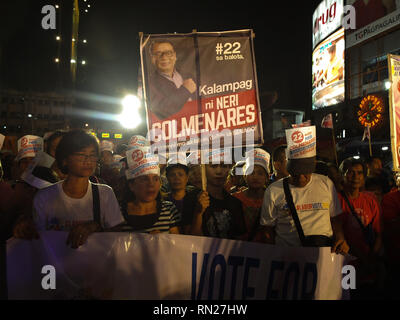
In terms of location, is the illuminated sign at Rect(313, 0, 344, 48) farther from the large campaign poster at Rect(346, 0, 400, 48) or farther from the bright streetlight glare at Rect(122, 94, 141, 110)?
the bright streetlight glare at Rect(122, 94, 141, 110)

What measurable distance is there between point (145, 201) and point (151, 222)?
9.8 inches

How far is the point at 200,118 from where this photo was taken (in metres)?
4.21

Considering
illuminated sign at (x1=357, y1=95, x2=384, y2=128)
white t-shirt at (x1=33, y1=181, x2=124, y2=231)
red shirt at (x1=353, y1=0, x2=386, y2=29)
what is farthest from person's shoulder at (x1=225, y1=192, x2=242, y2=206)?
red shirt at (x1=353, y1=0, x2=386, y2=29)

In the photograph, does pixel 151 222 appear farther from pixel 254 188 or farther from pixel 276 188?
pixel 254 188

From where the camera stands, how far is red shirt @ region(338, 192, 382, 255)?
159 inches

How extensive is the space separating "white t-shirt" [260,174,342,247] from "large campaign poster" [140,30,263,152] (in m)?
0.88

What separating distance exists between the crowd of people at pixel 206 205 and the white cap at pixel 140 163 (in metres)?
0.01

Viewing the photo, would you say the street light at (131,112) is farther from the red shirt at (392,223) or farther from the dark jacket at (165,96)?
the red shirt at (392,223)

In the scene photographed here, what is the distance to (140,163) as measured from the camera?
3617mm

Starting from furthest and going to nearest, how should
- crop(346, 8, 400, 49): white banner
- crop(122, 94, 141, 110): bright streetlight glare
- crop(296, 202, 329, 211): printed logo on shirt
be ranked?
crop(346, 8, 400, 49): white banner
crop(122, 94, 141, 110): bright streetlight glare
crop(296, 202, 329, 211): printed logo on shirt

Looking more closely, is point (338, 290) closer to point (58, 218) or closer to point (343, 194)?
point (343, 194)

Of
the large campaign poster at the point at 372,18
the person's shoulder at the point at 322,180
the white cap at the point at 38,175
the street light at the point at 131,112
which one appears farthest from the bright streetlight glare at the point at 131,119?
the large campaign poster at the point at 372,18

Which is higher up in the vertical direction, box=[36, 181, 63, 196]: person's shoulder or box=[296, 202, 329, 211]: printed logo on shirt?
box=[36, 181, 63, 196]: person's shoulder

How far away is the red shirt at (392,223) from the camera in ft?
13.7
